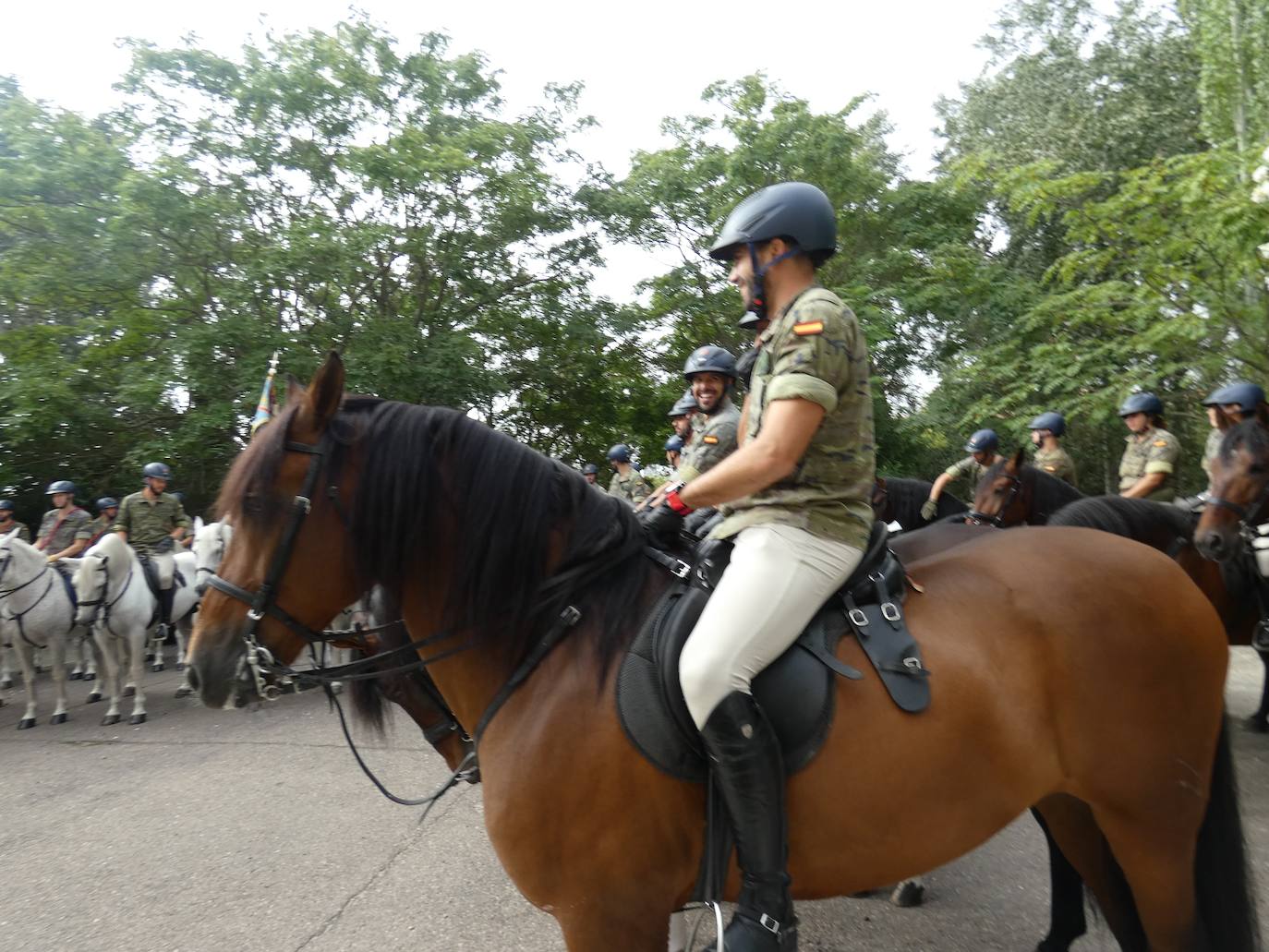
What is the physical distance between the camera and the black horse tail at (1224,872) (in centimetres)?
240

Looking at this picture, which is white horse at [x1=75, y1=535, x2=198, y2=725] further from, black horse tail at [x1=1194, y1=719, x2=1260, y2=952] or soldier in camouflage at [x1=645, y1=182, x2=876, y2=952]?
black horse tail at [x1=1194, y1=719, x2=1260, y2=952]

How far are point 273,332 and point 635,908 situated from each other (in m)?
13.8

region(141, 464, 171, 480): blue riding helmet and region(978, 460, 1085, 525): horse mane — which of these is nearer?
region(978, 460, 1085, 525): horse mane

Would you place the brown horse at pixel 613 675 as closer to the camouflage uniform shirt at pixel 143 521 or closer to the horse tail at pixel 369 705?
the horse tail at pixel 369 705

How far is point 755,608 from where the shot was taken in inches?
77.5

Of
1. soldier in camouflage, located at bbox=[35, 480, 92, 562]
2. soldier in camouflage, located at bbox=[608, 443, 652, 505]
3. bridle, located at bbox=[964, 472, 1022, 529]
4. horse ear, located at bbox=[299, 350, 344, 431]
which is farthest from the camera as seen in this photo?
soldier in camouflage, located at bbox=[608, 443, 652, 505]

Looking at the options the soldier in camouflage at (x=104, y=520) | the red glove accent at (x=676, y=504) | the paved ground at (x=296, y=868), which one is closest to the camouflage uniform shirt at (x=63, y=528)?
the soldier in camouflage at (x=104, y=520)

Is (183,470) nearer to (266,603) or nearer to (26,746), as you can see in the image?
(26,746)

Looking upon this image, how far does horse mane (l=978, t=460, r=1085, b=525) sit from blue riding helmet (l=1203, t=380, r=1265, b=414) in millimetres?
1080

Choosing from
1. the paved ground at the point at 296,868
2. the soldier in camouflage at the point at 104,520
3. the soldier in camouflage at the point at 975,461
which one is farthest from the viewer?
the soldier in camouflage at the point at 104,520

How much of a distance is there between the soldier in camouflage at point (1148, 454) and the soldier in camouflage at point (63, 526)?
11.5 meters

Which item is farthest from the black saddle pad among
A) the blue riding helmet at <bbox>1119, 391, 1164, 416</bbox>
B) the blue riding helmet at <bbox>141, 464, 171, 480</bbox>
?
the blue riding helmet at <bbox>141, 464, 171, 480</bbox>

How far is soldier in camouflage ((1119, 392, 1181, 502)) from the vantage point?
6320mm

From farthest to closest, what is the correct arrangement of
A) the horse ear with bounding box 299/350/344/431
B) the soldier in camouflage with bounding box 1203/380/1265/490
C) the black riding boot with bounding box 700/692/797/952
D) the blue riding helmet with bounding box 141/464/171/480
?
the blue riding helmet with bounding box 141/464/171/480, the soldier in camouflage with bounding box 1203/380/1265/490, the horse ear with bounding box 299/350/344/431, the black riding boot with bounding box 700/692/797/952
